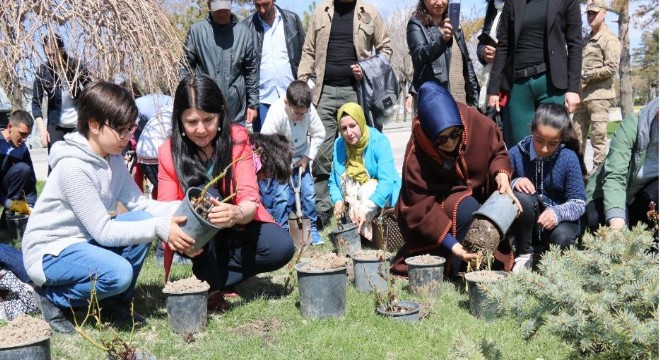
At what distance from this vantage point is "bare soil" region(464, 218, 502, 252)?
364 centimetres

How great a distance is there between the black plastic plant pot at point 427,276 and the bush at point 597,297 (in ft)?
4.70

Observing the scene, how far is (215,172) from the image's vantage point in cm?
359

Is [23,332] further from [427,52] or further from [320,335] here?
[427,52]

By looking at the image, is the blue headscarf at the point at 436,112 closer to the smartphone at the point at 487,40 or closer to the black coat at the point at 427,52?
the black coat at the point at 427,52

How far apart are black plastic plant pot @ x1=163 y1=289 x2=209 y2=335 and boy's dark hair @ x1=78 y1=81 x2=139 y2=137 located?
88 centimetres

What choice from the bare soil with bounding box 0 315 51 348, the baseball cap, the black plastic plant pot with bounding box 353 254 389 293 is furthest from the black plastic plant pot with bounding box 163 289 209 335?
the baseball cap

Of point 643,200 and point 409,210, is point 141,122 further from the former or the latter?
point 643,200

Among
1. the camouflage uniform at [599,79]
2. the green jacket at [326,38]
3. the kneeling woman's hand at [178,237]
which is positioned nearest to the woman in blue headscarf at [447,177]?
the kneeling woman's hand at [178,237]

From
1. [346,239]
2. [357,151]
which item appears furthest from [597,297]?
[357,151]

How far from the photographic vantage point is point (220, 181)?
366 cm

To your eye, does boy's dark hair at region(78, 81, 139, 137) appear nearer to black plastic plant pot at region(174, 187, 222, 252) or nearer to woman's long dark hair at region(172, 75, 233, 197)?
woman's long dark hair at region(172, 75, 233, 197)

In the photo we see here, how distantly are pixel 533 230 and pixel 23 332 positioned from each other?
9.92 ft

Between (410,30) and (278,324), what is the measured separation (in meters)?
3.10

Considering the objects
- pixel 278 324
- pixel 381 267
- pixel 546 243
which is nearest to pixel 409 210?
pixel 381 267
